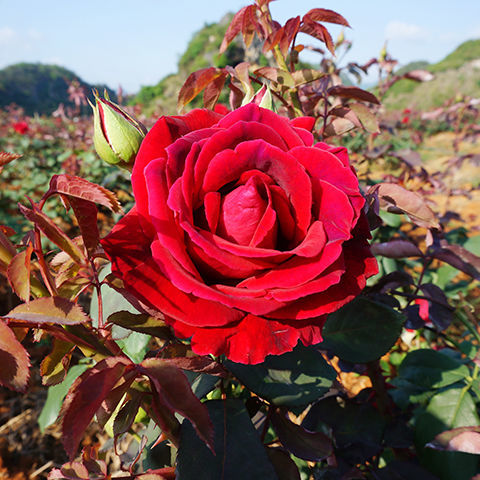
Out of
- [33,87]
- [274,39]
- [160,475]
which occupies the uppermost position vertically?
[33,87]

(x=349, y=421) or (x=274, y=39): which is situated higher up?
(x=274, y=39)

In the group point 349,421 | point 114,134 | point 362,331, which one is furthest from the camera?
point 349,421

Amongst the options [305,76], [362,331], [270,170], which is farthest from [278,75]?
[362,331]

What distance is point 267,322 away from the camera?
274 millimetres

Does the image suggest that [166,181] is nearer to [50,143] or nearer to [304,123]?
[304,123]

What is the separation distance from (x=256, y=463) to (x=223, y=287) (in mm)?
168

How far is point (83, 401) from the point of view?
230 millimetres

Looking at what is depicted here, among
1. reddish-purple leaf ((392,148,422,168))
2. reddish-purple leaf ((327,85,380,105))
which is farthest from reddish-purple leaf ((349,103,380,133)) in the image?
reddish-purple leaf ((392,148,422,168))

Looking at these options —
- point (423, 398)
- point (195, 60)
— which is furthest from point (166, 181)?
point (195, 60)

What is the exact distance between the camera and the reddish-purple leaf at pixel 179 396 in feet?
0.78

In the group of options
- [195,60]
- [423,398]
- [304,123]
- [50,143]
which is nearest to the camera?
[304,123]

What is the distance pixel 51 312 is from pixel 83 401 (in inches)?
2.5

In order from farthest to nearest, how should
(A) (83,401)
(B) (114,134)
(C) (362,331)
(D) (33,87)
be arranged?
(D) (33,87), (C) (362,331), (B) (114,134), (A) (83,401)

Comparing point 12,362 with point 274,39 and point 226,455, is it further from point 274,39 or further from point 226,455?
point 274,39
